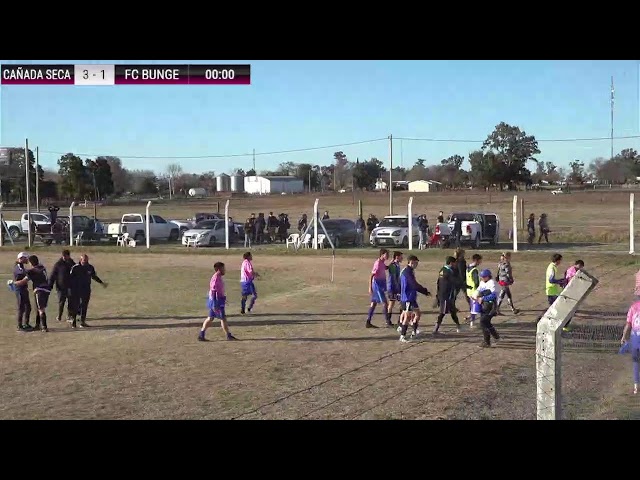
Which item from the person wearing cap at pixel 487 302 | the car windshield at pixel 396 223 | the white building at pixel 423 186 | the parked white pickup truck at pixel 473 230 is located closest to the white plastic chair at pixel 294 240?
the car windshield at pixel 396 223

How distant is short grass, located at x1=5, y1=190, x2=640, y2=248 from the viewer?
40875 mm

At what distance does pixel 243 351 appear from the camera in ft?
40.1

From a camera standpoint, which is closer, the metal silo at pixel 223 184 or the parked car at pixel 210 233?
the parked car at pixel 210 233

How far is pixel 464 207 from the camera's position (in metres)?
51.1

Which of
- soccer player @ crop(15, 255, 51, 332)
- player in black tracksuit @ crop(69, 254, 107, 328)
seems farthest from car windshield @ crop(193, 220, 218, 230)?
soccer player @ crop(15, 255, 51, 332)

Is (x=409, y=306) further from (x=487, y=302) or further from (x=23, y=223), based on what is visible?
(x=23, y=223)

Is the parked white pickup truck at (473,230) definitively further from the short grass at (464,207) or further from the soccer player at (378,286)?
the soccer player at (378,286)

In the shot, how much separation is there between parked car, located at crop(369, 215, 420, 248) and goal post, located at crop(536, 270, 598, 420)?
2703 centimetres

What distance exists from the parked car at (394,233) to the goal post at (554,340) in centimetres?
2703

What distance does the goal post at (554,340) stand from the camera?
5227 millimetres

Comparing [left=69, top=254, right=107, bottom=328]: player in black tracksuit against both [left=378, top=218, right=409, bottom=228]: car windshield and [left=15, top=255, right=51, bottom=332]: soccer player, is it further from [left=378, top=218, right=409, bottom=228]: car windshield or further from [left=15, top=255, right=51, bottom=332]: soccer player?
[left=378, top=218, right=409, bottom=228]: car windshield

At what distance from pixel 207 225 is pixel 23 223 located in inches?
442

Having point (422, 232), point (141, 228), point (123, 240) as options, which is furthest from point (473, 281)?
point (141, 228)
